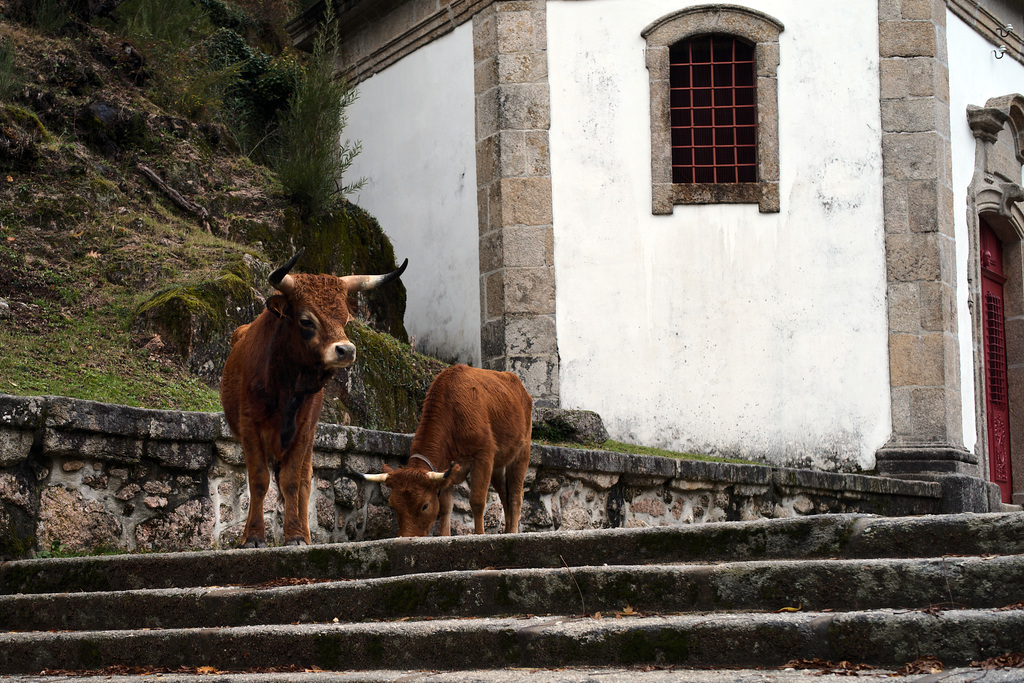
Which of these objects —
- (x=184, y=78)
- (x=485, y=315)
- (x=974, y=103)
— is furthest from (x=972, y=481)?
(x=184, y=78)

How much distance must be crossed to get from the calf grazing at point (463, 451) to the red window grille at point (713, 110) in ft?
18.3

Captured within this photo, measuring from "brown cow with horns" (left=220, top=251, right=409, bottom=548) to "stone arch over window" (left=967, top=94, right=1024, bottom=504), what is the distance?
953 cm

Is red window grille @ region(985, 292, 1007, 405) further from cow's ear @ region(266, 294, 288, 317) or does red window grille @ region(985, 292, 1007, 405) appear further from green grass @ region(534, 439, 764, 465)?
cow's ear @ region(266, 294, 288, 317)

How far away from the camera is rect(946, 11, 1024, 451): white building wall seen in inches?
496

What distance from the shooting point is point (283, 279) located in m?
5.15

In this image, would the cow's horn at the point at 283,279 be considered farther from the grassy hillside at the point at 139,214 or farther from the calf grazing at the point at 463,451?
the grassy hillside at the point at 139,214

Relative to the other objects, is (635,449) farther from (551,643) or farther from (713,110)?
(551,643)

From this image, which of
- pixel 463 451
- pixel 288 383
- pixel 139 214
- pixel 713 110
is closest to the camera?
pixel 288 383

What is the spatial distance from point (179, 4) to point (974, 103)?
9.82 meters

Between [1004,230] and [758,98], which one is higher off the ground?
[758,98]

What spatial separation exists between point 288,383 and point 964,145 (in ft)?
33.6

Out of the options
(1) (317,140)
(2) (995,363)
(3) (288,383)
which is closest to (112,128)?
(1) (317,140)

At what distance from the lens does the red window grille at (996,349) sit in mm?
13904

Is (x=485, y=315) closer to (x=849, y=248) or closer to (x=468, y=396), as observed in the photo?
(x=849, y=248)
